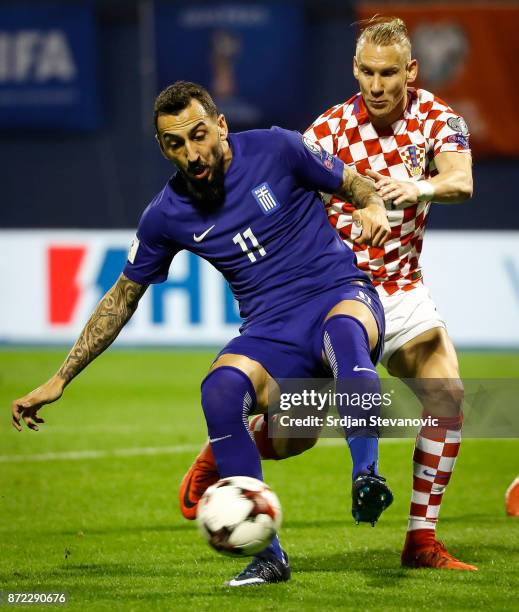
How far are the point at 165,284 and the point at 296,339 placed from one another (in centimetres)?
768

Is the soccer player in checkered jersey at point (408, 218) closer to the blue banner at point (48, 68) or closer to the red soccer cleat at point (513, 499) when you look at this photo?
the red soccer cleat at point (513, 499)

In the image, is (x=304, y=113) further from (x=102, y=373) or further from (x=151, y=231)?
(x=151, y=231)

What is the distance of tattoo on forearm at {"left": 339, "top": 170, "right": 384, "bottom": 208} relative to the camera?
4.71 metres

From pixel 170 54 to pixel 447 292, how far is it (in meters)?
6.23

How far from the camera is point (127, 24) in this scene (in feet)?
57.8

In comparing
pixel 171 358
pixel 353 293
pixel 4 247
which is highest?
pixel 353 293

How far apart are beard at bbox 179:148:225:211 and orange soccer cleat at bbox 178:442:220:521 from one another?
4.03 ft

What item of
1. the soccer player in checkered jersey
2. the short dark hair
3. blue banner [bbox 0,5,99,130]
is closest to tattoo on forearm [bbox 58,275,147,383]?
the short dark hair

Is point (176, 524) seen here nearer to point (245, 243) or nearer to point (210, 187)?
point (245, 243)

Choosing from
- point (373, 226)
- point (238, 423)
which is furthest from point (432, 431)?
point (373, 226)

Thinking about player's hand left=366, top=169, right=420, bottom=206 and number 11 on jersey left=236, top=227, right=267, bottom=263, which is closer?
player's hand left=366, top=169, right=420, bottom=206

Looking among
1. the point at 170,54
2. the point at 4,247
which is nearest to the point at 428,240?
the point at 4,247

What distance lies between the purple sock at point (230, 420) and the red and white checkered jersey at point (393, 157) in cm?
112

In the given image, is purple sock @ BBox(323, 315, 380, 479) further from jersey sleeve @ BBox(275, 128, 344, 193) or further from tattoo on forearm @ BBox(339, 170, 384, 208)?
jersey sleeve @ BBox(275, 128, 344, 193)
